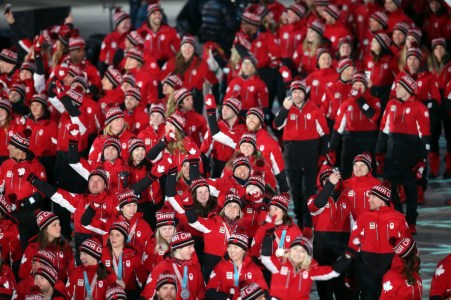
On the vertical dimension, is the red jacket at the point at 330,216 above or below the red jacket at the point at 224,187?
below

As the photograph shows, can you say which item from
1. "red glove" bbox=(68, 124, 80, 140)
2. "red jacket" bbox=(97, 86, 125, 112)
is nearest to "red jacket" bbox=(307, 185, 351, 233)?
"red glove" bbox=(68, 124, 80, 140)

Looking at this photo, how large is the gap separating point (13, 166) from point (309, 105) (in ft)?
11.8


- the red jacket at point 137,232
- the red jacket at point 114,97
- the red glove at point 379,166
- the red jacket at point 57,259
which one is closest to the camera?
the red jacket at point 57,259

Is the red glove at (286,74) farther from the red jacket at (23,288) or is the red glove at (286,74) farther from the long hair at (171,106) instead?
the red jacket at (23,288)

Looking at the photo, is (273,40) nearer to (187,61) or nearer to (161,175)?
(187,61)

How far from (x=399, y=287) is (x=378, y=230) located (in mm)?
838

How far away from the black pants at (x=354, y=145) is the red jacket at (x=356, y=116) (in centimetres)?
8

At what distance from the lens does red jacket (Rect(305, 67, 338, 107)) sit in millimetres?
17375

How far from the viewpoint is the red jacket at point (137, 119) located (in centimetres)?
1642

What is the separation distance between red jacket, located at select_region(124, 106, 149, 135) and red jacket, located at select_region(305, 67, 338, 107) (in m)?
2.30

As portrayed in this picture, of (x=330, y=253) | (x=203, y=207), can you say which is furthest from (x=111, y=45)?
(x=330, y=253)

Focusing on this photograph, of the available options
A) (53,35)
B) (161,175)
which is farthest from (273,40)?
(161,175)

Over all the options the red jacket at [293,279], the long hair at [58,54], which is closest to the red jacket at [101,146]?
the long hair at [58,54]

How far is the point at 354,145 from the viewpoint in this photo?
54.2 feet
